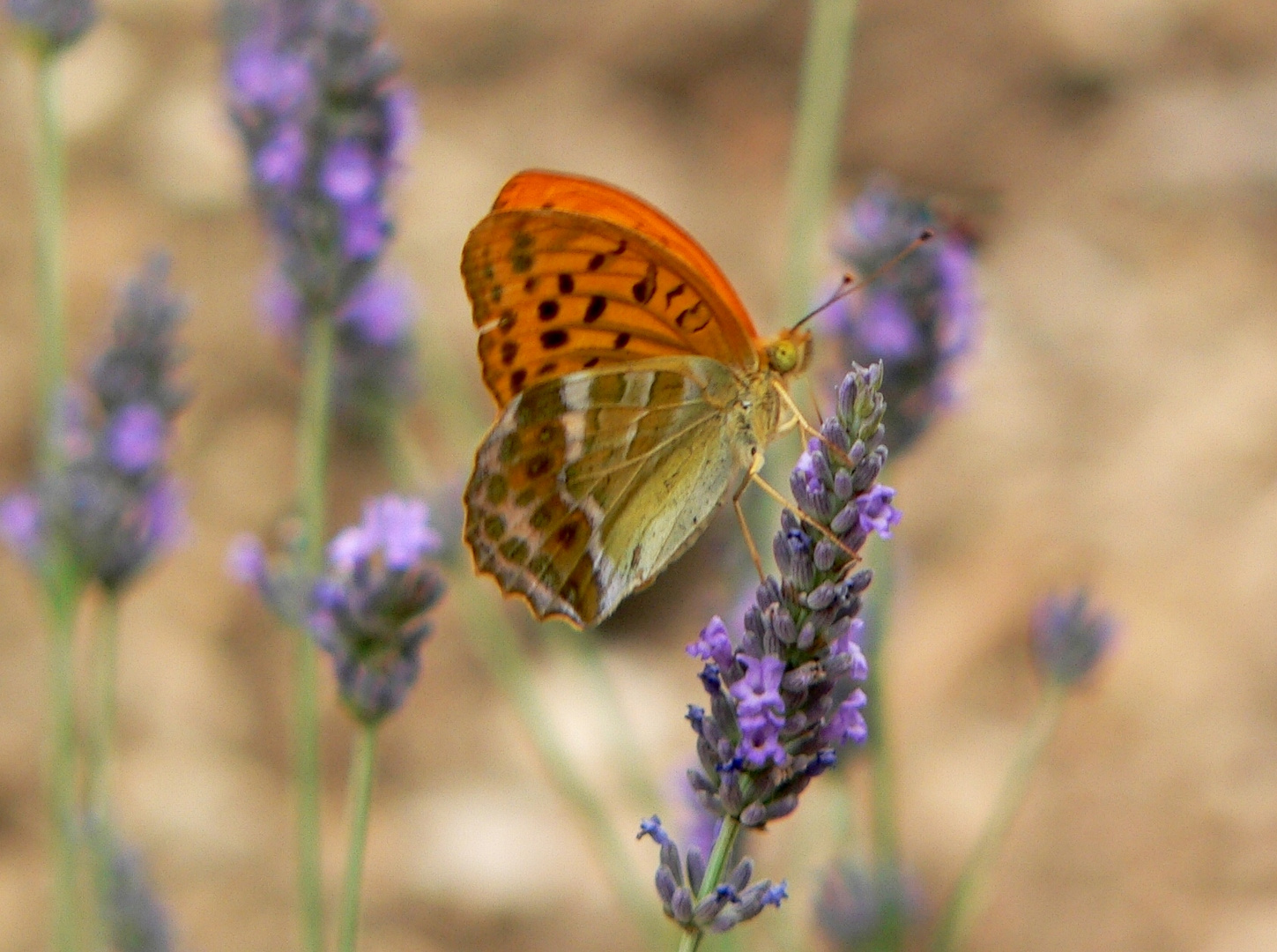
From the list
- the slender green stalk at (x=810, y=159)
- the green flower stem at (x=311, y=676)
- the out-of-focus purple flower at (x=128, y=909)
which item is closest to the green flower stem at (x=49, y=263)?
the green flower stem at (x=311, y=676)

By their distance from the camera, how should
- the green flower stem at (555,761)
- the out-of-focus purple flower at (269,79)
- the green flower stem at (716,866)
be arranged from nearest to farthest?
the green flower stem at (716,866)
the out-of-focus purple flower at (269,79)
the green flower stem at (555,761)

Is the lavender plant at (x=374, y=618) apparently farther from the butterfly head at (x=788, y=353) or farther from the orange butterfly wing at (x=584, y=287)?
the butterfly head at (x=788, y=353)

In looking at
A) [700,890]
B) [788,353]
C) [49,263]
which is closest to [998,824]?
[788,353]

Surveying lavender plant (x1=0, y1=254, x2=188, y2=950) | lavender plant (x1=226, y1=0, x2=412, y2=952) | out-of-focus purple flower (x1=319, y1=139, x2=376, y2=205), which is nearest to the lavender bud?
lavender plant (x1=226, y1=0, x2=412, y2=952)

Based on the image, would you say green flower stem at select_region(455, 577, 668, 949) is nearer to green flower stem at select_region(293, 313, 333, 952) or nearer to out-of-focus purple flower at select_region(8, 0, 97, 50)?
green flower stem at select_region(293, 313, 333, 952)

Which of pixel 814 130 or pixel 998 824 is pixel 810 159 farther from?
pixel 998 824

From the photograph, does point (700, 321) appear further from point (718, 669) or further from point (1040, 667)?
point (1040, 667)

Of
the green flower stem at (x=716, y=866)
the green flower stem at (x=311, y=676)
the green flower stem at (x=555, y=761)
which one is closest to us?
the green flower stem at (x=716, y=866)
